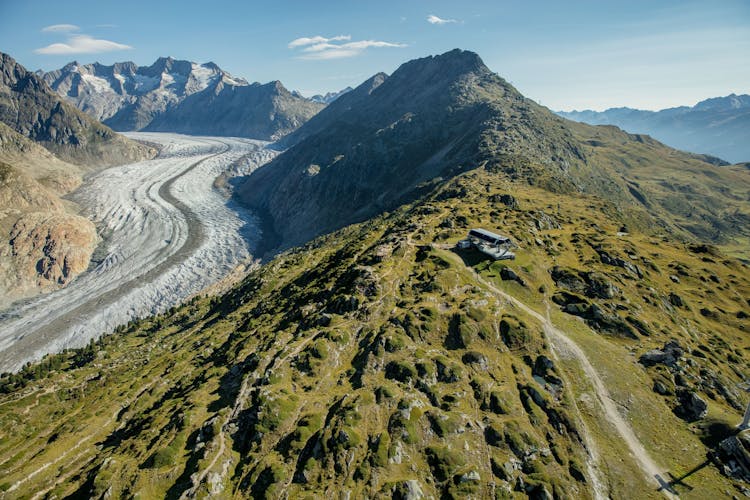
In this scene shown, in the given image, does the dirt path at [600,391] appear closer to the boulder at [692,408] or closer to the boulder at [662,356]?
the boulder at [692,408]

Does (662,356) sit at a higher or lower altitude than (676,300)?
lower

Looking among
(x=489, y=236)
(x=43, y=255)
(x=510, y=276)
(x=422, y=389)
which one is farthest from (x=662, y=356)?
(x=43, y=255)

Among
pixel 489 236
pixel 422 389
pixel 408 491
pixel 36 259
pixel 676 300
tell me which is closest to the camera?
pixel 408 491

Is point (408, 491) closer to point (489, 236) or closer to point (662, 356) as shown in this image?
point (662, 356)

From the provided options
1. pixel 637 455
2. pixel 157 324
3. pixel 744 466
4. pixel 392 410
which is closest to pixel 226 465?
pixel 392 410

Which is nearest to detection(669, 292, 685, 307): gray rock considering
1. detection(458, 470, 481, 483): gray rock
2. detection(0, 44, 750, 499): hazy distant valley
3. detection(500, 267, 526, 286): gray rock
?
detection(0, 44, 750, 499): hazy distant valley

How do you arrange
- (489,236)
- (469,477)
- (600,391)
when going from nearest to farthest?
(469,477) < (600,391) < (489,236)

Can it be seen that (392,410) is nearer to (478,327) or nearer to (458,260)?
(478,327)

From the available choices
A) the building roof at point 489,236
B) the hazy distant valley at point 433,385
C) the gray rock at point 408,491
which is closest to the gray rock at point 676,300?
the hazy distant valley at point 433,385

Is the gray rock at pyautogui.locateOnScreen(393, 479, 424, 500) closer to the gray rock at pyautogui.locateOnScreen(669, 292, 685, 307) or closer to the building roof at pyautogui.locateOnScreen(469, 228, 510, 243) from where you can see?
the building roof at pyautogui.locateOnScreen(469, 228, 510, 243)
